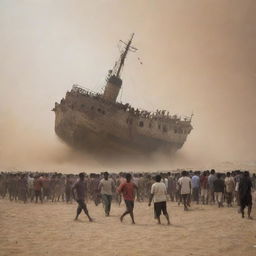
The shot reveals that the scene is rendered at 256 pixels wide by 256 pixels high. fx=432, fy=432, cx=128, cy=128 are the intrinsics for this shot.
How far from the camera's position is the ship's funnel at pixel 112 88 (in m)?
49.1

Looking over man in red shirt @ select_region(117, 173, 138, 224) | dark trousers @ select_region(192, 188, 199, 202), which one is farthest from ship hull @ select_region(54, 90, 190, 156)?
man in red shirt @ select_region(117, 173, 138, 224)

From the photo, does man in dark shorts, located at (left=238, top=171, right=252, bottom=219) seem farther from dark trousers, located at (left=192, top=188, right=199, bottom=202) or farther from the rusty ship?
the rusty ship

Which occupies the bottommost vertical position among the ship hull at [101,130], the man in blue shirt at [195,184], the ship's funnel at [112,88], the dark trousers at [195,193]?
the dark trousers at [195,193]

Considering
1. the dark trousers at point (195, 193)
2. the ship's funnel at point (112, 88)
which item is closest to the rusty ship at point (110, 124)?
the ship's funnel at point (112, 88)

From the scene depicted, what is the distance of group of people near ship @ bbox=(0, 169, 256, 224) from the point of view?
42.1 feet

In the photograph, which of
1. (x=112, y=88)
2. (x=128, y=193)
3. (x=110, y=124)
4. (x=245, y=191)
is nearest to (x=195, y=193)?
(x=245, y=191)

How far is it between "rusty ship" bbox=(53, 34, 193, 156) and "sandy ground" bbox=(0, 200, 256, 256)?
3080 centimetres

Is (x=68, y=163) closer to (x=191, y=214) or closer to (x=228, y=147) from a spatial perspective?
(x=191, y=214)

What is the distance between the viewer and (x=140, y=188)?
20844mm

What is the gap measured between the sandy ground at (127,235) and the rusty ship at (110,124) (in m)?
30.8

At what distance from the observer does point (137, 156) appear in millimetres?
51844

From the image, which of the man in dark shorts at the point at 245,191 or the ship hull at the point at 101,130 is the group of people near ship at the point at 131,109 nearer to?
the ship hull at the point at 101,130

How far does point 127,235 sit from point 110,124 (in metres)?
35.9

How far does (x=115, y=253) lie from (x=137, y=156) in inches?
1722
